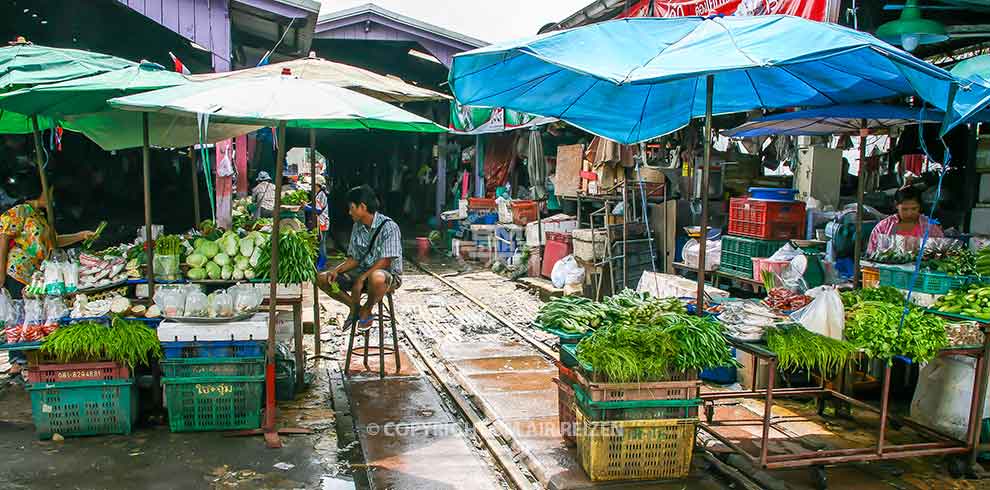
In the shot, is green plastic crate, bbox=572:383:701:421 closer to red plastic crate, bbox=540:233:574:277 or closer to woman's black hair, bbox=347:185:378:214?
woman's black hair, bbox=347:185:378:214

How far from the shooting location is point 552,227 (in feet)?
44.4

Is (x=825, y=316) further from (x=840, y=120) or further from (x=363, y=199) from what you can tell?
(x=363, y=199)

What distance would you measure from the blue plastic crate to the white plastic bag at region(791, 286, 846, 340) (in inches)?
163

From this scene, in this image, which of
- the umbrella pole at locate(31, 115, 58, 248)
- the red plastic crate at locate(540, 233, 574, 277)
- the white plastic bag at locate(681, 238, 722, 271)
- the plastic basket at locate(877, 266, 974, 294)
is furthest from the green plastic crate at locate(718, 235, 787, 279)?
the umbrella pole at locate(31, 115, 58, 248)

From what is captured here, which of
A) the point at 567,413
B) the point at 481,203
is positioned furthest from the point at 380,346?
the point at 481,203

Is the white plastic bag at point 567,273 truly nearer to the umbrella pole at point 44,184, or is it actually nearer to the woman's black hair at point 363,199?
the woman's black hair at point 363,199

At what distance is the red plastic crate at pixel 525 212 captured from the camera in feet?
48.4

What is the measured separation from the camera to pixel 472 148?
61.9 feet

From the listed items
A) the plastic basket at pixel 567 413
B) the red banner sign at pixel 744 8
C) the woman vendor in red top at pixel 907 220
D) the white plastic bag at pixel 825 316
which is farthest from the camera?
the red banner sign at pixel 744 8

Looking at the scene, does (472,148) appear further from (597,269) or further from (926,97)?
(926,97)

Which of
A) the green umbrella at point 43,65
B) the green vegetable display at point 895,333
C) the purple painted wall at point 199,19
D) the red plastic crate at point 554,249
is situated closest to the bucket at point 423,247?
the red plastic crate at point 554,249

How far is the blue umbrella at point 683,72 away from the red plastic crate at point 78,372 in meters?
3.49

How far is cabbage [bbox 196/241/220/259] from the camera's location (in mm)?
6141

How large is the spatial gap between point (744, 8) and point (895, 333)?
4.88m
